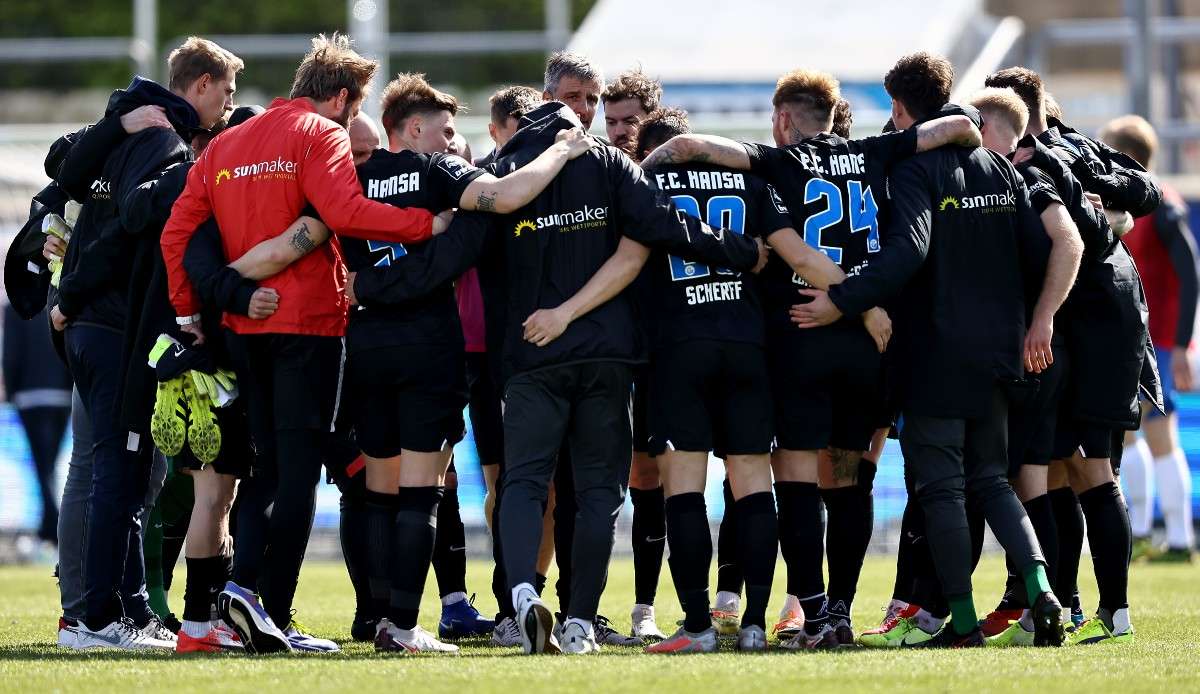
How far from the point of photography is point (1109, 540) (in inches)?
289

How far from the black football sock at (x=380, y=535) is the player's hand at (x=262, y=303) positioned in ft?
2.93

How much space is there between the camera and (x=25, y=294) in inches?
318

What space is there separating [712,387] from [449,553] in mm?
1835

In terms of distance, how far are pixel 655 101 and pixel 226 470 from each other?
262cm

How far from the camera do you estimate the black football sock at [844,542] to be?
279 inches

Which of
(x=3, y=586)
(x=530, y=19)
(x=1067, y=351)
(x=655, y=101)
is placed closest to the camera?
(x=1067, y=351)

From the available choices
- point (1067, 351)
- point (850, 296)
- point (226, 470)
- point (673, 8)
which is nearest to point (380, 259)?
point (226, 470)

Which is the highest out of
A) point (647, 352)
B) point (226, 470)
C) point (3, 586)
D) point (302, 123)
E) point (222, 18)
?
point (222, 18)

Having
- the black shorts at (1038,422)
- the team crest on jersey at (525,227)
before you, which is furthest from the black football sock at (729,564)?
the team crest on jersey at (525,227)

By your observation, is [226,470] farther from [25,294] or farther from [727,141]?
[727,141]

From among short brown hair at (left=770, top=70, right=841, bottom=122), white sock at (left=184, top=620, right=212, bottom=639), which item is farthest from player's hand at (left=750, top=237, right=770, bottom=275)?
white sock at (left=184, top=620, right=212, bottom=639)

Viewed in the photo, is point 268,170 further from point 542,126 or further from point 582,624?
point 582,624

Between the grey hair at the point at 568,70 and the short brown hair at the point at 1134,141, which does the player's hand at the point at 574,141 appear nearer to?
the grey hair at the point at 568,70

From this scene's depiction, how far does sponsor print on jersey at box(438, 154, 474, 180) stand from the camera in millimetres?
6738
